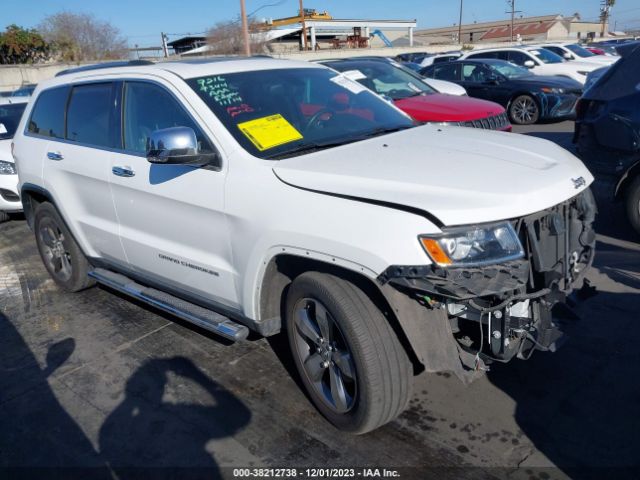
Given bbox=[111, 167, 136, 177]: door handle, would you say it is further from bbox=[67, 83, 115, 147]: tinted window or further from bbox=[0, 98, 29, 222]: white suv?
bbox=[0, 98, 29, 222]: white suv

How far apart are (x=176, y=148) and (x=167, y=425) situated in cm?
157

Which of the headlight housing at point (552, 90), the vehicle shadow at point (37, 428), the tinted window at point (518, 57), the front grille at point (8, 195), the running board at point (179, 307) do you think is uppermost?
the tinted window at point (518, 57)

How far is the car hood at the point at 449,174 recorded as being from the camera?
101 inches

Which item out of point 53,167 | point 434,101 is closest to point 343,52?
point 434,101

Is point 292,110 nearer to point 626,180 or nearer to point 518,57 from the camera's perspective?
point 626,180

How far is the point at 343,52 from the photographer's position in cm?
4053

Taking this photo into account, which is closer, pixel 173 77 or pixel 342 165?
pixel 342 165

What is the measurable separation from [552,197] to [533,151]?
1.81 feet

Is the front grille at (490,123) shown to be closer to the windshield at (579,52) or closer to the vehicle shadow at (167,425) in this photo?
the vehicle shadow at (167,425)

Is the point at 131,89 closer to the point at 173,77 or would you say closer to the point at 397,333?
the point at 173,77

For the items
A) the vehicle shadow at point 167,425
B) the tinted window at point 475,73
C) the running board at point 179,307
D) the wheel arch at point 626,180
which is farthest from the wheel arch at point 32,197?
the tinted window at point 475,73

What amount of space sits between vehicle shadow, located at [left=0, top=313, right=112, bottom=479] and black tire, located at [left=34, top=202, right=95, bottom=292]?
0.98 metres

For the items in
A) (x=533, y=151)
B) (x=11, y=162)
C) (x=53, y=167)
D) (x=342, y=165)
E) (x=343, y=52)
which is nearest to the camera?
(x=342, y=165)

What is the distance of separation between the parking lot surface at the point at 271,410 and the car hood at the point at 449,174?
94 cm
